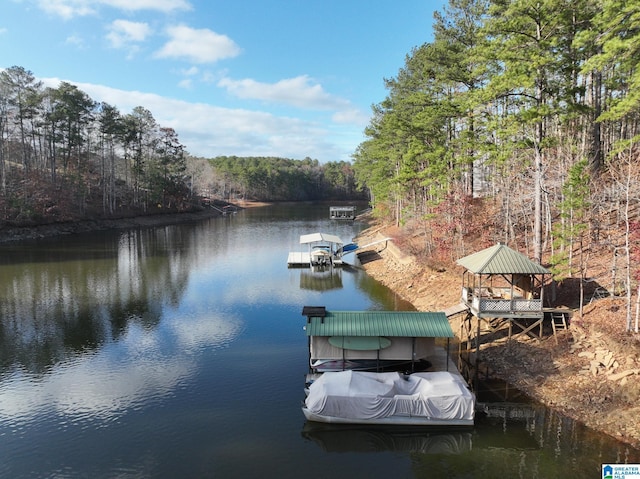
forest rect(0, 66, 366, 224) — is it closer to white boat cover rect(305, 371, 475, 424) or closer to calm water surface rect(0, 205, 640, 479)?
calm water surface rect(0, 205, 640, 479)

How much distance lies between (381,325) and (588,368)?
857cm

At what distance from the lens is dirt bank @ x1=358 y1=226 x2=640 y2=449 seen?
15511 millimetres

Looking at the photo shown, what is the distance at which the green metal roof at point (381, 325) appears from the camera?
1909 cm

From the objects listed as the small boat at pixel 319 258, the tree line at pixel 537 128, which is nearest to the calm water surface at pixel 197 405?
the tree line at pixel 537 128

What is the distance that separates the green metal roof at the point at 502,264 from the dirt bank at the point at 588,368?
126 inches

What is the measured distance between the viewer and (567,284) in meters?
24.1

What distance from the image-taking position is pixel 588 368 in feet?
58.6

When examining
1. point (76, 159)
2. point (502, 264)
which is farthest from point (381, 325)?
point (76, 159)

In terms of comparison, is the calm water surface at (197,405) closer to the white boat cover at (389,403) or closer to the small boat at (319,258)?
the white boat cover at (389,403)

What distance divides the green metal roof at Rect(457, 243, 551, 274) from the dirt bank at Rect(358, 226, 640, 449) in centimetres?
320

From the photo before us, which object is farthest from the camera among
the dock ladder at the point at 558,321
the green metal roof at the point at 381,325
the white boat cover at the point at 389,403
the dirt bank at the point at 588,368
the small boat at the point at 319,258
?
the small boat at the point at 319,258

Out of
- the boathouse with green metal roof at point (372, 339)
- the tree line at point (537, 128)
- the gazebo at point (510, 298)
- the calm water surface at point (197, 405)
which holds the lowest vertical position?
the calm water surface at point (197, 405)

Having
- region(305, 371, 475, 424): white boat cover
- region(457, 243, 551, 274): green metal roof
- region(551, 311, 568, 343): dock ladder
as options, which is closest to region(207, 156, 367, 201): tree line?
region(457, 243, 551, 274): green metal roof

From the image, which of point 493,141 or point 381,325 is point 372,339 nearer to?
point 381,325
